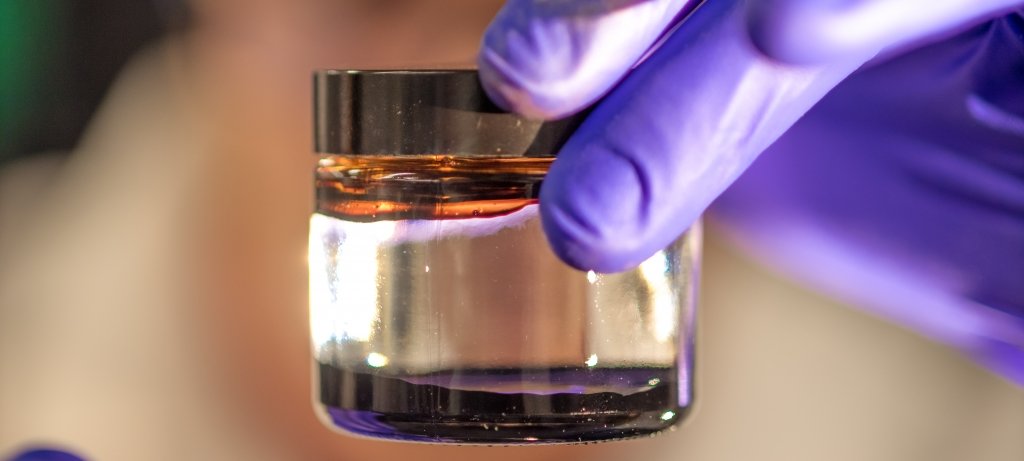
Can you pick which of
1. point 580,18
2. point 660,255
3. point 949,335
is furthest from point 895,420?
point 580,18

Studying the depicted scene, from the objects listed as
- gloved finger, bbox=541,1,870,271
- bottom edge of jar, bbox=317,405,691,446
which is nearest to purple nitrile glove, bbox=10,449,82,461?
bottom edge of jar, bbox=317,405,691,446

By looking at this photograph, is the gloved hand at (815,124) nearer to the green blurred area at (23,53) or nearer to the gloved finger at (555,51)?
the gloved finger at (555,51)

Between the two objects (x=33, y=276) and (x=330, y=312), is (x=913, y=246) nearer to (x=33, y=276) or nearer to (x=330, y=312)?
(x=330, y=312)

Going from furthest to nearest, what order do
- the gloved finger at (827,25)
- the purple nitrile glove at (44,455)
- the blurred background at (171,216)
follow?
1. the blurred background at (171,216)
2. the purple nitrile glove at (44,455)
3. the gloved finger at (827,25)

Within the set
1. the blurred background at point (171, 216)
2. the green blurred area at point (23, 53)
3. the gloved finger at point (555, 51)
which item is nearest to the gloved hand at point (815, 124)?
the gloved finger at point (555, 51)

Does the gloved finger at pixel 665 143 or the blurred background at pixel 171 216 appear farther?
the blurred background at pixel 171 216

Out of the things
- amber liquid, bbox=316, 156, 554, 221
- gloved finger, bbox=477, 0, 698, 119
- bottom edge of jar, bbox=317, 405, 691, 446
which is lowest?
bottom edge of jar, bbox=317, 405, 691, 446

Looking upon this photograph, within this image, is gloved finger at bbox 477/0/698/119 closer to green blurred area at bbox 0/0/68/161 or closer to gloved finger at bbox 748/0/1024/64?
gloved finger at bbox 748/0/1024/64
